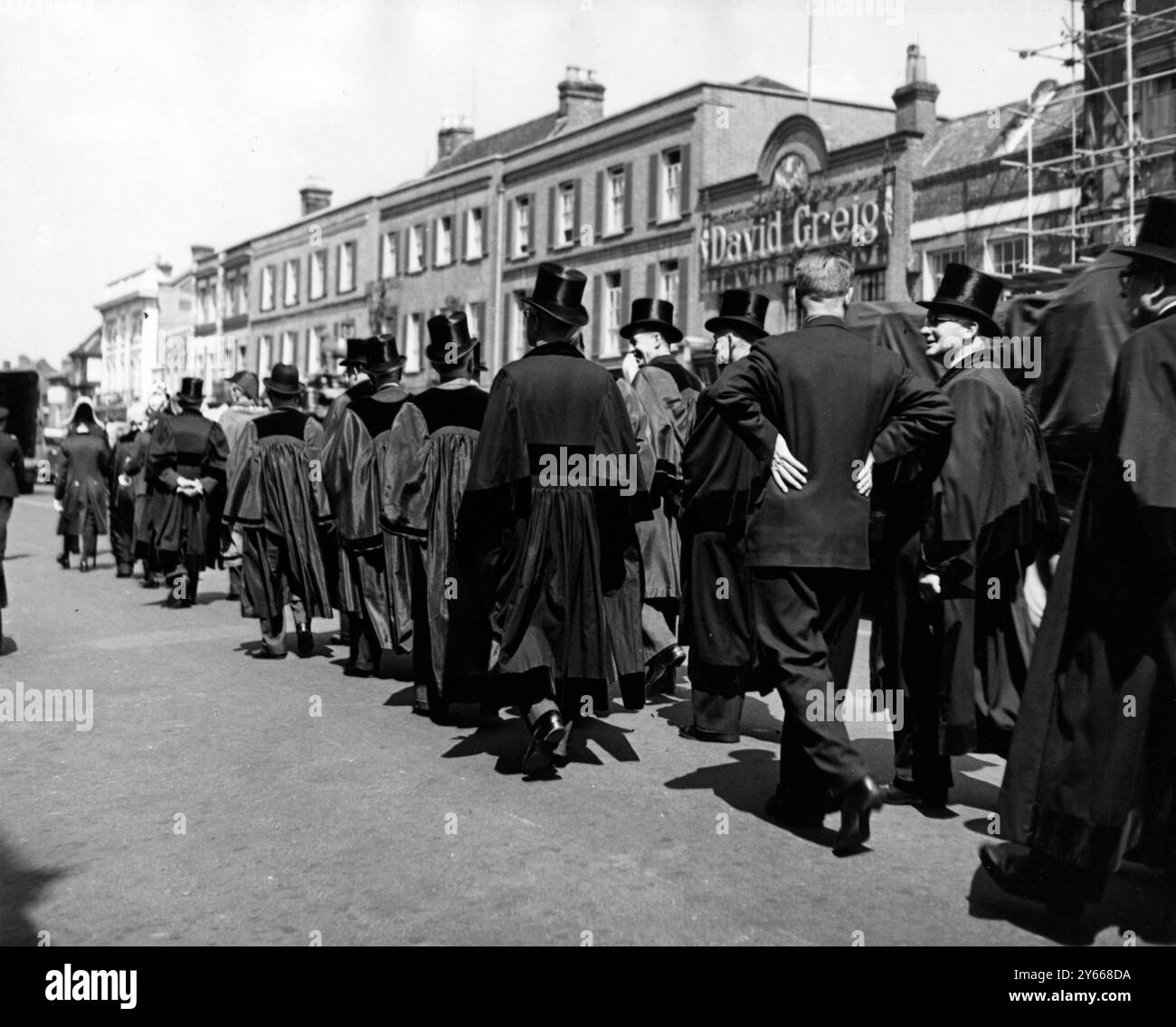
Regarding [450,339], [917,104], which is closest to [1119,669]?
[450,339]

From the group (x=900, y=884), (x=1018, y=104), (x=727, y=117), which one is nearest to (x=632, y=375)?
(x=900, y=884)

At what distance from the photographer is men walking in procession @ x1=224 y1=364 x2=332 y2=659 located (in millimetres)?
10398

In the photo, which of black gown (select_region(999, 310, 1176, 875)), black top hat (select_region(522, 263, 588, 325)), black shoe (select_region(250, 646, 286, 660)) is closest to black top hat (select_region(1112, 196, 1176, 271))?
black gown (select_region(999, 310, 1176, 875))

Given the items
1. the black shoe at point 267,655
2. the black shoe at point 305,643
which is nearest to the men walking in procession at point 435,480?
the black shoe at point 267,655

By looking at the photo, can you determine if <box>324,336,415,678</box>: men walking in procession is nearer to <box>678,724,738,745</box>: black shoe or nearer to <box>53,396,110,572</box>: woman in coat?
<box>678,724,738,745</box>: black shoe

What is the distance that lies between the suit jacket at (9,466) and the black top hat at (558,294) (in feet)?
19.6

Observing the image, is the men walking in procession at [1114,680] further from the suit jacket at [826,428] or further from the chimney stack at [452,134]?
the chimney stack at [452,134]

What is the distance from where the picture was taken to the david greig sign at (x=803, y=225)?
26984 mm

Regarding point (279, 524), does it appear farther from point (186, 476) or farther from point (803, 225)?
point (803, 225)

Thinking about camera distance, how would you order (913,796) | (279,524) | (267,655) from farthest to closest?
(279,524) < (267,655) < (913,796)

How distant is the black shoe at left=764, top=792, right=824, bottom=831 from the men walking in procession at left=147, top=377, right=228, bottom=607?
9.21 metres

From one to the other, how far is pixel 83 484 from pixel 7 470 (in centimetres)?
800

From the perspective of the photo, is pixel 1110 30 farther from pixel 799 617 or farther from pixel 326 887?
pixel 326 887
